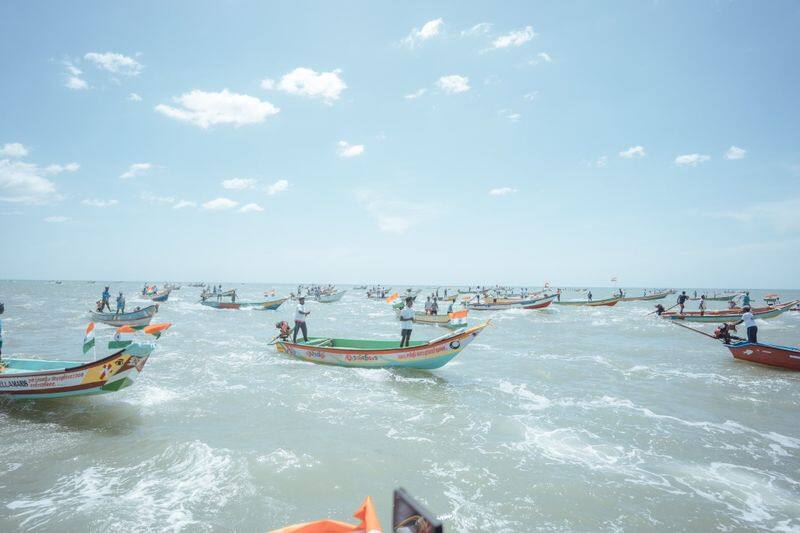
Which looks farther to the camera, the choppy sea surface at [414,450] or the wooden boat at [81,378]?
the wooden boat at [81,378]

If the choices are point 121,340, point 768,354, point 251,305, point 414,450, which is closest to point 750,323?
point 768,354

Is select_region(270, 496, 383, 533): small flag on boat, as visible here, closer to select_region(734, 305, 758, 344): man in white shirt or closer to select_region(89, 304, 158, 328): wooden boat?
select_region(734, 305, 758, 344): man in white shirt

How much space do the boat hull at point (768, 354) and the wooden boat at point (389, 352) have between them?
13937mm

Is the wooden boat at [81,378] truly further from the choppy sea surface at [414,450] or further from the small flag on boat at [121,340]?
the choppy sea surface at [414,450]

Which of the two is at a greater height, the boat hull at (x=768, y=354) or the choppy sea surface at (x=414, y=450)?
the boat hull at (x=768, y=354)

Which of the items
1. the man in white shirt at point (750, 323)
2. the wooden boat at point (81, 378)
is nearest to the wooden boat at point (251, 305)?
the wooden boat at point (81, 378)

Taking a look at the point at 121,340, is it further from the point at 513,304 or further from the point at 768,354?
the point at 513,304

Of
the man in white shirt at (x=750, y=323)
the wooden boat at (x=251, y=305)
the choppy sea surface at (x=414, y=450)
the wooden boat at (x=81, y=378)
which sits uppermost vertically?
the man in white shirt at (x=750, y=323)

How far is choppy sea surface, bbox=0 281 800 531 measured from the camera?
6.34m

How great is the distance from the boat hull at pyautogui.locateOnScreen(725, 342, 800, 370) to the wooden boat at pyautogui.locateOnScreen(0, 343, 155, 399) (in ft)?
80.5

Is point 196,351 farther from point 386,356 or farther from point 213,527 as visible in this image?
point 213,527

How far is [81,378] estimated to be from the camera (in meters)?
10.1

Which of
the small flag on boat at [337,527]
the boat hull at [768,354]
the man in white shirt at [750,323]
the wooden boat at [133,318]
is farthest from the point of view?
the wooden boat at [133,318]

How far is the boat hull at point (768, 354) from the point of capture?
1647 cm
